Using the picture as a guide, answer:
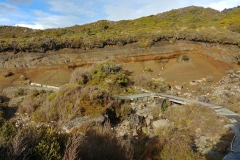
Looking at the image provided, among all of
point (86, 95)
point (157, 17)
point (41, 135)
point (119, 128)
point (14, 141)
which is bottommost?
point (119, 128)

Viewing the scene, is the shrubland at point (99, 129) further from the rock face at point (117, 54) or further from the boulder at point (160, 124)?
the rock face at point (117, 54)

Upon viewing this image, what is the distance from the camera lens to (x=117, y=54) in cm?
2472

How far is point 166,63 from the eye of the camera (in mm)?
24891

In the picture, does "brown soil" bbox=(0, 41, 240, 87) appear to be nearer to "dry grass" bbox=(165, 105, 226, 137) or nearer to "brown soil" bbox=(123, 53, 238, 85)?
"brown soil" bbox=(123, 53, 238, 85)

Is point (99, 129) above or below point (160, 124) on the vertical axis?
above

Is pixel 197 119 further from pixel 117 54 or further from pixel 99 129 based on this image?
pixel 117 54

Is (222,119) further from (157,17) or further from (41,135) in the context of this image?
(157,17)

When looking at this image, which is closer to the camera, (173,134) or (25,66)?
(173,134)

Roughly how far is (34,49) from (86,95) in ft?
46.6

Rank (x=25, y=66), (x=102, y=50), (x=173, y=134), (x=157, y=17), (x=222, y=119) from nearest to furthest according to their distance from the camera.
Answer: (x=173, y=134)
(x=222, y=119)
(x=25, y=66)
(x=102, y=50)
(x=157, y=17)

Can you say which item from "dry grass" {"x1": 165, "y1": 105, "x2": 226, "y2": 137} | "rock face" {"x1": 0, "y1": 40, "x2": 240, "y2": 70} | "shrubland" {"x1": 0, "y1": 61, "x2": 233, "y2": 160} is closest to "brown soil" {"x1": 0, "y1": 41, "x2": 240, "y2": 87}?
"rock face" {"x1": 0, "y1": 40, "x2": 240, "y2": 70}

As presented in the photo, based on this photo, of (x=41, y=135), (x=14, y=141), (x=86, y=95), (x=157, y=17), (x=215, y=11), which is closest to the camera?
(x=14, y=141)

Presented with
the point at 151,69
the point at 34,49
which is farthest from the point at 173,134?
the point at 34,49

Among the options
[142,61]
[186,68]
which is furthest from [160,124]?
[142,61]
